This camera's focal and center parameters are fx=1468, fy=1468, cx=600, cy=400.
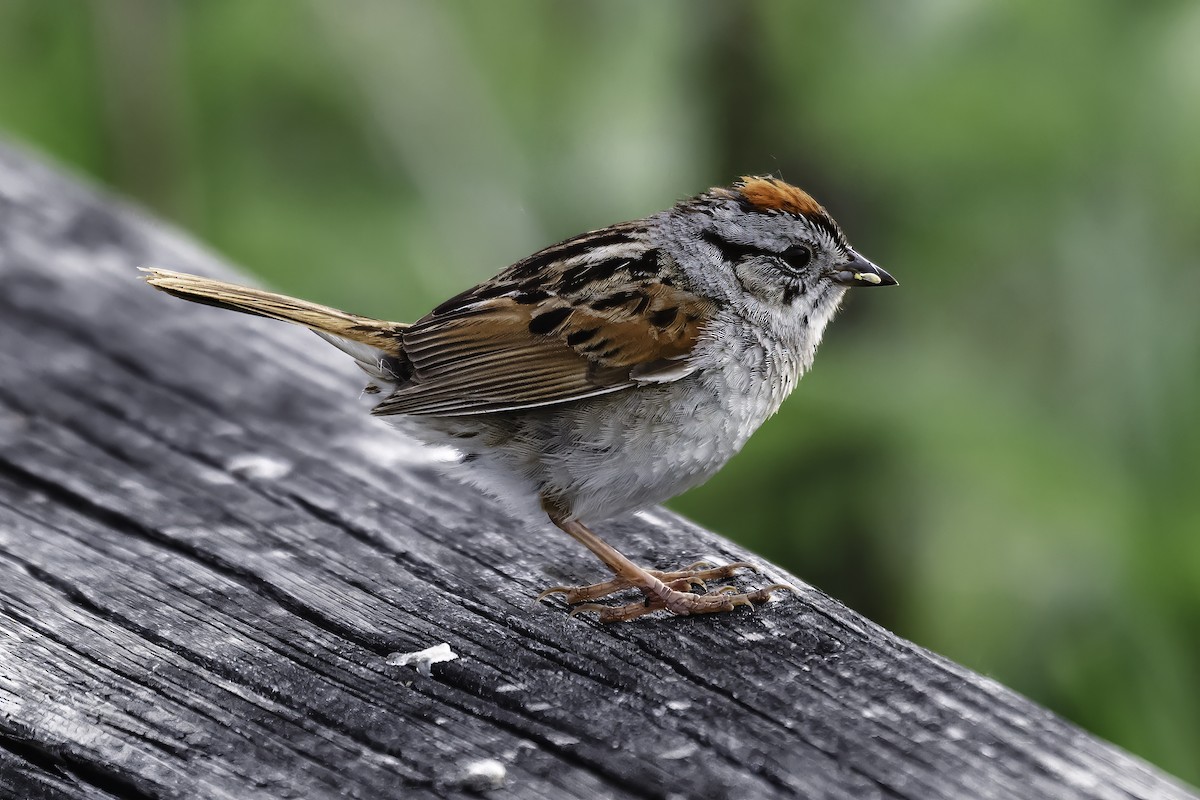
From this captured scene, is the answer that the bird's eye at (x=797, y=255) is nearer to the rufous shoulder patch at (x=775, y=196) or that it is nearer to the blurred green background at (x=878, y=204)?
the rufous shoulder patch at (x=775, y=196)

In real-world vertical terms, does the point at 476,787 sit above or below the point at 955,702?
below

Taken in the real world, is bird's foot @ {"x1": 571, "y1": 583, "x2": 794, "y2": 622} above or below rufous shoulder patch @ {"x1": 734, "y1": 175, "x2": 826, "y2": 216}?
below

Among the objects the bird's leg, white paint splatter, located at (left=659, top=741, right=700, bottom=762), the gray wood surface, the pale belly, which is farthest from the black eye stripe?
white paint splatter, located at (left=659, top=741, right=700, bottom=762)

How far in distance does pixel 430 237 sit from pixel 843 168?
1454 mm

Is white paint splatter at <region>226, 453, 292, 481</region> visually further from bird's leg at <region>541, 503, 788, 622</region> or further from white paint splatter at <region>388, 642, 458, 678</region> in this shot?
white paint splatter at <region>388, 642, 458, 678</region>

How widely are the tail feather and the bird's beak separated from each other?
1.04 meters

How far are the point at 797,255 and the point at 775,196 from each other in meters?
0.15

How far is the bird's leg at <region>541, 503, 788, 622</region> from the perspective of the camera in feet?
8.13

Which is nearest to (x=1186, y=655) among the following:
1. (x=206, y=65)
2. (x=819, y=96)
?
(x=819, y=96)

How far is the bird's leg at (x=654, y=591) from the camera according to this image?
2477 millimetres

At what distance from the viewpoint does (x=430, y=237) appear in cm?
490

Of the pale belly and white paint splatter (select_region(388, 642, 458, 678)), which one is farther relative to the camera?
the pale belly

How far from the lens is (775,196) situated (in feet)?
11.4

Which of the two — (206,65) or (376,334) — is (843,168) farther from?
(206,65)
